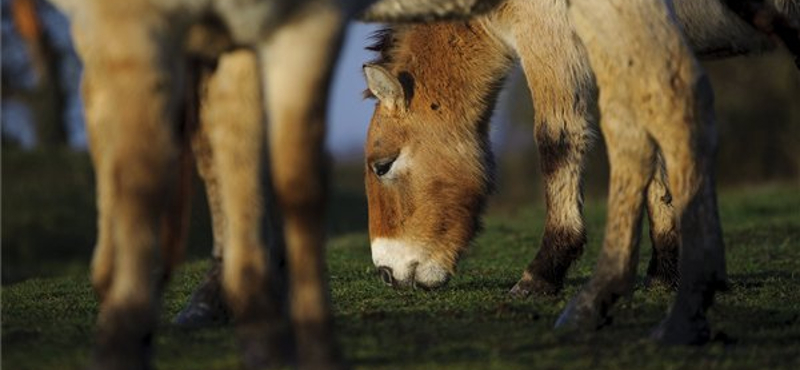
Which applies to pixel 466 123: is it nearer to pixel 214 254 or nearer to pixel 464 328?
pixel 214 254

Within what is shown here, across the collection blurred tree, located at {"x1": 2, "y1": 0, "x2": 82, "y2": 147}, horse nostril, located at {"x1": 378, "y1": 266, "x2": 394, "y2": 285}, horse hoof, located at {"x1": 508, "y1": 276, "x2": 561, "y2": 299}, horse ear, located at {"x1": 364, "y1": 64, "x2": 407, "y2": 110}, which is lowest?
horse hoof, located at {"x1": 508, "y1": 276, "x2": 561, "y2": 299}

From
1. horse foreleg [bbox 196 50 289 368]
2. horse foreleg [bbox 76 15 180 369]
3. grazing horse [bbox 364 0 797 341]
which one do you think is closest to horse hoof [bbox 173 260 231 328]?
horse foreleg [bbox 196 50 289 368]

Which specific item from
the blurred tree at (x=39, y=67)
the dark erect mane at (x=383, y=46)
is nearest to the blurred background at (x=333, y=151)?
the blurred tree at (x=39, y=67)

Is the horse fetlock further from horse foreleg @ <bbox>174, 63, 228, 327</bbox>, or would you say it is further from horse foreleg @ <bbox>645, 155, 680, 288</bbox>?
horse foreleg @ <bbox>174, 63, 228, 327</bbox>

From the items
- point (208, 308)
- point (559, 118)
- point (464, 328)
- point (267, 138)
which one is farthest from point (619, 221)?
point (559, 118)

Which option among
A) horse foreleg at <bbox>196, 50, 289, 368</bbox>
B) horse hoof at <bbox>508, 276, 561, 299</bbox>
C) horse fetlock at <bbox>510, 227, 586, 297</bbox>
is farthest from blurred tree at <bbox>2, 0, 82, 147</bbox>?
horse foreleg at <bbox>196, 50, 289, 368</bbox>

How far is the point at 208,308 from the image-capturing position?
618cm

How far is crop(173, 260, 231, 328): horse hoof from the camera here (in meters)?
6.12

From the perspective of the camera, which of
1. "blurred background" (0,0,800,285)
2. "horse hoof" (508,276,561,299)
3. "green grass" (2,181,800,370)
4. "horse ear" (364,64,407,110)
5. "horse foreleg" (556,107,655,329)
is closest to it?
"green grass" (2,181,800,370)

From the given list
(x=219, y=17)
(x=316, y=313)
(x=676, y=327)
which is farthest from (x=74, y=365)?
(x=676, y=327)

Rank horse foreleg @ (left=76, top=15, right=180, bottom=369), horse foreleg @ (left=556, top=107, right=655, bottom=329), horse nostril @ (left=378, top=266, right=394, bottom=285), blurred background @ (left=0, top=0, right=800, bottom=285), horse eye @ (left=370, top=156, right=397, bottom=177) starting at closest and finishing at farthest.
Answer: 1. horse foreleg @ (left=76, top=15, right=180, bottom=369)
2. horse foreleg @ (left=556, top=107, right=655, bottom=329)
3. horse nostril @ (left=378, top=266, right=394, bottom=285)
4. horse eye @ (left=370, top=156, right=397, bottom=177)
5. blurred background @ (left=0, top=0, right=800, bottom=285)

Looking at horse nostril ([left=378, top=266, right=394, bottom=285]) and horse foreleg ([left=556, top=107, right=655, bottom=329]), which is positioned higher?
horse foreleg ([left=556, top=107, right=655, bottom=329])

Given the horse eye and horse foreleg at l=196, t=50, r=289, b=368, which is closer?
horse foreleg at l=196, t=50, r=289, b=368

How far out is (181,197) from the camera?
6293 mm
